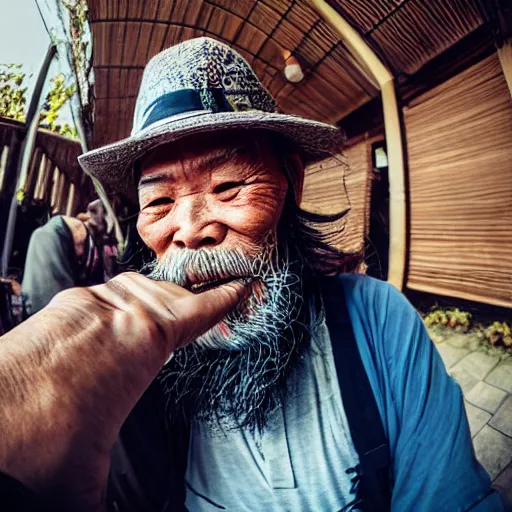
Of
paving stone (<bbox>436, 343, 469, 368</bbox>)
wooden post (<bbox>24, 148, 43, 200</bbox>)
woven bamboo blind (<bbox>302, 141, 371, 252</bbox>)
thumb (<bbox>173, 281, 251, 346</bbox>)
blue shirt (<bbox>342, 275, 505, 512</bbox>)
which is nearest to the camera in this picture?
thumb (<bbox>173, 281, 251, 346</bbox>)

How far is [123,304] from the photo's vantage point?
302 mm

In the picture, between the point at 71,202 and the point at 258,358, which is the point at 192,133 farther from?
the point at 71,202

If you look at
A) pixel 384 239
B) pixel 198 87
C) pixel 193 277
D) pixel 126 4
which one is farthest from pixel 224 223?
pixel 126 4

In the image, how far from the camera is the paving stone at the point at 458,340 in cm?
62

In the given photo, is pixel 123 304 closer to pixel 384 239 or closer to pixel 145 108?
pixel 145 108

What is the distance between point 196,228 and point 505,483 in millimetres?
683

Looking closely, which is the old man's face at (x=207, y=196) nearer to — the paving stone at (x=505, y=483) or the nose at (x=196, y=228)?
the nose at (x=196, y=228)

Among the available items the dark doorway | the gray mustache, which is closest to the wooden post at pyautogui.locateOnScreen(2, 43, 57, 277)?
the gray mustache

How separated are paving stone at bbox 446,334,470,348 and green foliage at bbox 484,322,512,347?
1.4 inches

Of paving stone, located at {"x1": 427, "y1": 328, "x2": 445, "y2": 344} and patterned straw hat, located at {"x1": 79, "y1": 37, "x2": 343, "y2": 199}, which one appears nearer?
patterned straw hat, located at {"x1": 79, "y1": 37, "x2": 343, "y2": 199}

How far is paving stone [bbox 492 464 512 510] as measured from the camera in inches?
20.3

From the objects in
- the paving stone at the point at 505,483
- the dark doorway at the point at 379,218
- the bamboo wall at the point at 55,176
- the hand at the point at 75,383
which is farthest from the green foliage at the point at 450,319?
the bamboo wall at the point at 55,176

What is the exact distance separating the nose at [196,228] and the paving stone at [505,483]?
24.6 inches

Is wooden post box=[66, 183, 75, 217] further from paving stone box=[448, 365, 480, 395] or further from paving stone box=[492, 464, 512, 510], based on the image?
paving stone box=[492, 464, 512, 510]
